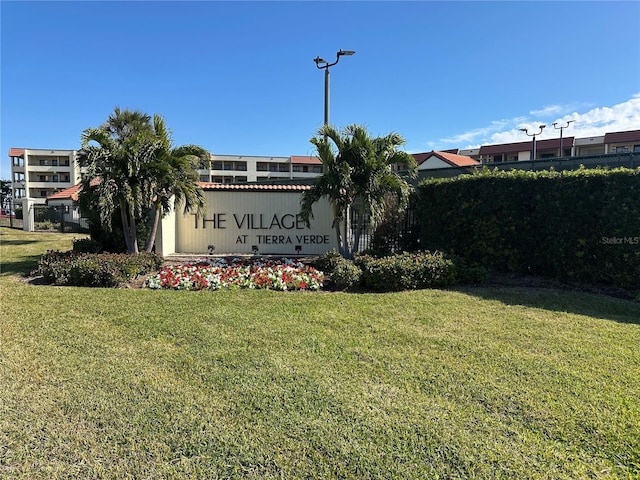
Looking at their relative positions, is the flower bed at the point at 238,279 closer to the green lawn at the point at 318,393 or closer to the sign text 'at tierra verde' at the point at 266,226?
the green lawn at the point at 318,393

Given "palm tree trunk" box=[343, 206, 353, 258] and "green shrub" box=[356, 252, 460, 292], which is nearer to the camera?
"green shrub" box=[356, 252, 460, 292]

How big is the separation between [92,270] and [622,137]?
46812 mm

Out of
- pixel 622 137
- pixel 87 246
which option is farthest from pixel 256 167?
pixel 87 246

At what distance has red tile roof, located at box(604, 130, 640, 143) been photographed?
123 feet

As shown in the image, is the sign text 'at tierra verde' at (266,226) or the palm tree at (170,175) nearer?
the palm tree at (170,175)

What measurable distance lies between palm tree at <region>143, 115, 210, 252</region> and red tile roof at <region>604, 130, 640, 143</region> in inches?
1698

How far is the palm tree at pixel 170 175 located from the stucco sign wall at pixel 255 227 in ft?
5.42

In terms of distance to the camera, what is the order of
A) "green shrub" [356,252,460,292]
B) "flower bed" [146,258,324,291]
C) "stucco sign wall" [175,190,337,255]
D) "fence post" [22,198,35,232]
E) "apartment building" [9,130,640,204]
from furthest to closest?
1. "apartment building" [9,130,640,204]
2. "fence post" [22,198,35,232]
3. "stucco sign wall" [175,190,337,255]
4. "flower bed" [146,258,324,291]
5. "green shrub" [356,252,460,292]

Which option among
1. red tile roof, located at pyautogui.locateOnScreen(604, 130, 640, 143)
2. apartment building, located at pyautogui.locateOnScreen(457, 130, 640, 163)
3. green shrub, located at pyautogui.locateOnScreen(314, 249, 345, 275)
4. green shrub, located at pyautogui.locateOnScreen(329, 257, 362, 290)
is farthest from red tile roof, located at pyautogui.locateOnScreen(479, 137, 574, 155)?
green shrub, located at pyautogui.locateOnScreen(329, 257, 362, 290)

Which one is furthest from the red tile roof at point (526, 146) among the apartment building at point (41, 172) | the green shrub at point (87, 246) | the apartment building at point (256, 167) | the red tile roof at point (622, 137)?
the apartment building at point (41, 172)

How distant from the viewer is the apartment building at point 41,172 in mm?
66250

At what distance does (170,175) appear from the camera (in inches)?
349

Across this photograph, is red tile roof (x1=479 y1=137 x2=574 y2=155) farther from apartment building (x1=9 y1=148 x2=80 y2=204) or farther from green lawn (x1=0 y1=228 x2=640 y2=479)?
apartment building (x1=9 y1=148 x2=80 y2=204)

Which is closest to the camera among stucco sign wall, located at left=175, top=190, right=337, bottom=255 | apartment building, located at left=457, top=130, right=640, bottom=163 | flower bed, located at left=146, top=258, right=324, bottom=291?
flower bed, located at left=146, top=258, right=324, bottom=291
